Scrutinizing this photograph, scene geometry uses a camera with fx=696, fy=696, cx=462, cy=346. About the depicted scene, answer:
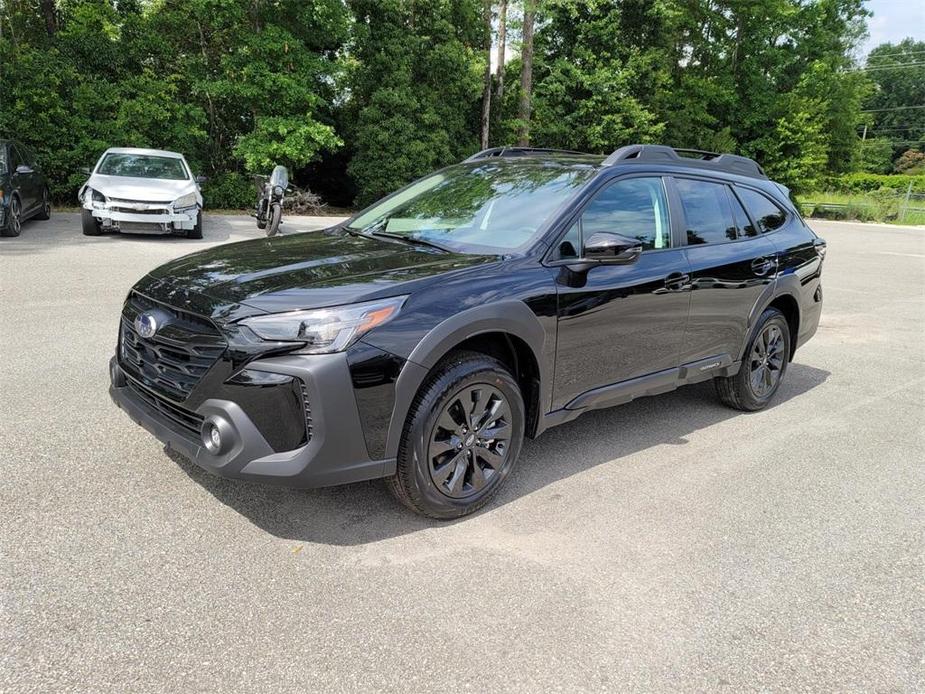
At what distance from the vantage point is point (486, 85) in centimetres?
2641

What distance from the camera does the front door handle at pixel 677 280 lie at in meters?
4.19

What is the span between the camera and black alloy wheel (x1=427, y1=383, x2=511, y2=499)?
3244 mm

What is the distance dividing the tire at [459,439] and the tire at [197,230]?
10.8m

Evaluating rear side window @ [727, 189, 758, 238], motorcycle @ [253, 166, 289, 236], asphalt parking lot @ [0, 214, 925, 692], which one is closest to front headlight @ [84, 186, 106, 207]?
motorcycle @ [253, 166, 289, 236]

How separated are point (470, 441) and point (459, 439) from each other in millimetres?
67

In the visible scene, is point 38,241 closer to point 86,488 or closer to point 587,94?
point 86,488

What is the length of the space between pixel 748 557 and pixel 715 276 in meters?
1.97

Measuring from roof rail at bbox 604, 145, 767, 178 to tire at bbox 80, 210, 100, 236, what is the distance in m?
10.8

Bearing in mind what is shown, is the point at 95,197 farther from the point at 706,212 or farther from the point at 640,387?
the point at 640,387

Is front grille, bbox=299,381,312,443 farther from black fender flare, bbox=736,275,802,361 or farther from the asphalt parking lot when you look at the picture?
black fender flare, bbox=736,275,802,361

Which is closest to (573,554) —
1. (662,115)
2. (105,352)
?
(105,352)

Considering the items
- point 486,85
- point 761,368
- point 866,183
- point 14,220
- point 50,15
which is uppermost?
point 50,15

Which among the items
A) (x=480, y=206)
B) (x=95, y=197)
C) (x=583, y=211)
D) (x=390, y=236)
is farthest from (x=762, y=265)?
(x=95, y=197)

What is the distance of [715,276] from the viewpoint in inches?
179
